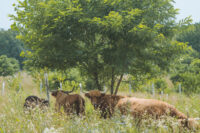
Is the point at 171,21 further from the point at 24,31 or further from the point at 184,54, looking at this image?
the point at 24,31

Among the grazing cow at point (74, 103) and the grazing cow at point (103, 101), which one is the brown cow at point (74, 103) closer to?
the grazing cow at point (74, 103)

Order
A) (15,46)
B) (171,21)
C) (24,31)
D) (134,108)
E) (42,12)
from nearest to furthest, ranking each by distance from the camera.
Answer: (134,108) < (42,12) < (171,21) < (24,31) < (15,46)

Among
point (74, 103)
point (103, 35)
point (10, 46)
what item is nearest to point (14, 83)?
point (74, 103)

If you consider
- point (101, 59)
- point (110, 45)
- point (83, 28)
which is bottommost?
point (101, 59)

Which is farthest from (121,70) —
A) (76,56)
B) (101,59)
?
(76,56)

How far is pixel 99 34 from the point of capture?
7.43m

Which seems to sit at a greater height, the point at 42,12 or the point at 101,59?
the point at 42,12

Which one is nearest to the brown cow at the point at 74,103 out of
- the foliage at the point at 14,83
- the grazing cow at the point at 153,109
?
the grazing cow at the point at 153,109

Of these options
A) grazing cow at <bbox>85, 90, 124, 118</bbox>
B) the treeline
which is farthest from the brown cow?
the treeline

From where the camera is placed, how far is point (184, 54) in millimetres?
7887

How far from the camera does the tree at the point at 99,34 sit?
662 centimetres

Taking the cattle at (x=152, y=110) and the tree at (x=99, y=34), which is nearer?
the cattle at (x=152, y=110)

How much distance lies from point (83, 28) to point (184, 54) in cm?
407

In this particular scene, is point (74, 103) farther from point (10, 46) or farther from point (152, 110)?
point (10, 46)
